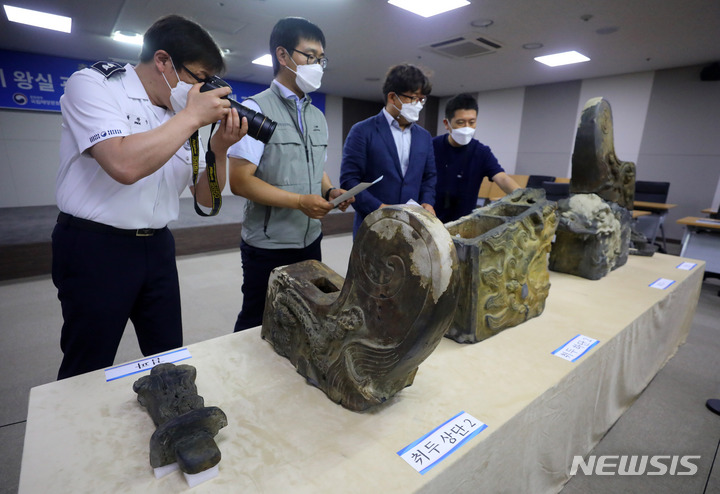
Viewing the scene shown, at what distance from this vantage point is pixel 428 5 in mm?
3312

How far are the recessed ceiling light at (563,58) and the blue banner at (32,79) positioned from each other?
412 cm

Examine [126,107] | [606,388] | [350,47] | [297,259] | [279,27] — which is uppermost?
[350,47]

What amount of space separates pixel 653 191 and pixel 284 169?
5470 millimetres

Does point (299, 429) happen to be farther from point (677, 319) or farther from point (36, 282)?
point (36, 282)

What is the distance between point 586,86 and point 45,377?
736cm

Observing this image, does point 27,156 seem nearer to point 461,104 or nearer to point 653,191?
point 461,104

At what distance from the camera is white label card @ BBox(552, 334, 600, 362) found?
1.14 metres

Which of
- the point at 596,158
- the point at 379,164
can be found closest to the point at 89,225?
the point at 379,164

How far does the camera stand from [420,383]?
1.00 meters

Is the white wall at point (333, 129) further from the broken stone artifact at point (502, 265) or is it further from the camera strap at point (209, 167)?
the camera strap at point (209, 167)

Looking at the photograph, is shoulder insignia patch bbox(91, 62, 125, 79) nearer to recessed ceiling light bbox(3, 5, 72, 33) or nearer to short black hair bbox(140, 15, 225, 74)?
short black hair bbox(140, 15, 225, 74)

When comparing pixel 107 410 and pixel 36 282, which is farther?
pixel 36 282

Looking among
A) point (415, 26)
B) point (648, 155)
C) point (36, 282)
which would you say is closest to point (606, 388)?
point (415, 26)

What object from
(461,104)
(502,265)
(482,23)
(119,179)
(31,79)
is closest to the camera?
(119,179)
